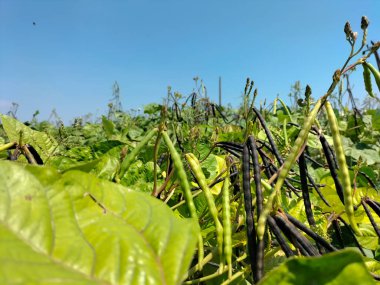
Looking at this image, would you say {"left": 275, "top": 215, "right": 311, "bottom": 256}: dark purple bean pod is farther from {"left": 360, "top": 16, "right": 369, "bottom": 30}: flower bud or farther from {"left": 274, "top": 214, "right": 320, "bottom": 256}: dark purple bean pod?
{"left": 360, "top": 16, "right": 369, "bottom": 30}: flower bud

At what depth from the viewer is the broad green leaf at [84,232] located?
0.48 metres

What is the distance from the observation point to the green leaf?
0.53m

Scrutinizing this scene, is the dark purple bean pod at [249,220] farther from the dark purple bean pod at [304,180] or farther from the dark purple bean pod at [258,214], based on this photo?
the dark purple bean pod at [304,180]

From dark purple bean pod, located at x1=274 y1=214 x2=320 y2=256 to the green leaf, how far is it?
0.53ft

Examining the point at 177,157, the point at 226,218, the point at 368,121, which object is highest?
the point at 368,121

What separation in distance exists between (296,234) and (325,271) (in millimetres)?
174

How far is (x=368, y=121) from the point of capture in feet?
13.6

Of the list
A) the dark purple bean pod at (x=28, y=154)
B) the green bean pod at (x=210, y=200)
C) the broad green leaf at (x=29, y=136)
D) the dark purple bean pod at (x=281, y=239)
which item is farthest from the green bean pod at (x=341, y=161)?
Answer: the broad green leaf at (x=29, y=136)

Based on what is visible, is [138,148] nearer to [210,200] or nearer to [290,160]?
[210,200]

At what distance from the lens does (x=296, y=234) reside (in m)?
0.72

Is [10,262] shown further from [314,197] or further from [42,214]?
[314,197]

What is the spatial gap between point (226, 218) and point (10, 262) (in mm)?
448

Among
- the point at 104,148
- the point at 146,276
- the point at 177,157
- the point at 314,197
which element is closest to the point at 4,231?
the point at 146,276

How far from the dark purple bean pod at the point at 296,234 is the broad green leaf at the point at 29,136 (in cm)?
83
